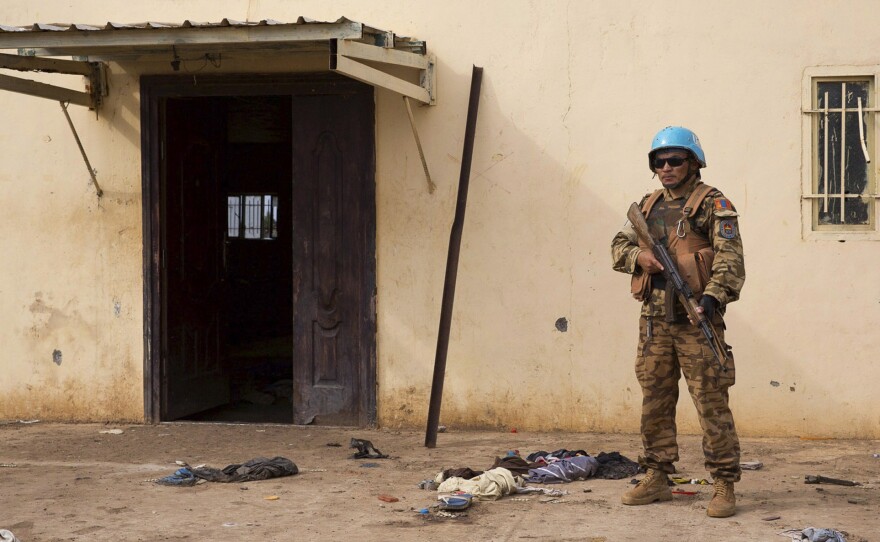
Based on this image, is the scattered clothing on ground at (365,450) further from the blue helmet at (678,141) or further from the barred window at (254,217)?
the barred window at (254,217)

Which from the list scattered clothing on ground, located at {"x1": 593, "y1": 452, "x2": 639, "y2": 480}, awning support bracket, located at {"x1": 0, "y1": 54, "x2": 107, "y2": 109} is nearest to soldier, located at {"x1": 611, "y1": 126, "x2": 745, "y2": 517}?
scattered clothing on ground, located at {"x1": 593, "y1": 452, "x2": 639, "y2": 480}

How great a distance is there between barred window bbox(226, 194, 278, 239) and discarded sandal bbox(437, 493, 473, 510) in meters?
10.00

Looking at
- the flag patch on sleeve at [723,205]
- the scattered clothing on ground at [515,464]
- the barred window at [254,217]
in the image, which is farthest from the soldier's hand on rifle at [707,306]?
the barred window at [254,217]

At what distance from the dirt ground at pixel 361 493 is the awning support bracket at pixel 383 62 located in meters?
2.46

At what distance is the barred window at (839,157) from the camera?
7711mm

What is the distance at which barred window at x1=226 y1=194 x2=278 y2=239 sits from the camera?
15531mm

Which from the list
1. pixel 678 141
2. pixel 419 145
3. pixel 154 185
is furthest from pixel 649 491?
pixel 154 185

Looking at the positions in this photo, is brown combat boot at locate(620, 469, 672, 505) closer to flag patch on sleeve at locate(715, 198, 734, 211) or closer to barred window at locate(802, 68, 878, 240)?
flag patch on sleeve at locate(715, 198, 734, 211)

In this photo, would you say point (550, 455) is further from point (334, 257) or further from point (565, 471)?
point (334, 257)

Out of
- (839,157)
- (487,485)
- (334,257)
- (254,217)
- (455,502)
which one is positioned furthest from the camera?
(254,217)

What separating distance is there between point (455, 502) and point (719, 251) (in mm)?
1893

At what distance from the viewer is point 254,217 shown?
15664mm

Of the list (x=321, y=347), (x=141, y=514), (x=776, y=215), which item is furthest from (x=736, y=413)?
(x=141, y=514)

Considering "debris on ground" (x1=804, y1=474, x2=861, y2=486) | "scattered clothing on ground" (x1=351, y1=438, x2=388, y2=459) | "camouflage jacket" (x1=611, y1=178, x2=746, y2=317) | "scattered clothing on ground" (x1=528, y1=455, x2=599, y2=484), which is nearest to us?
"camouflage jacket" (x1=611, y1=178, x2=746, y2=317)
